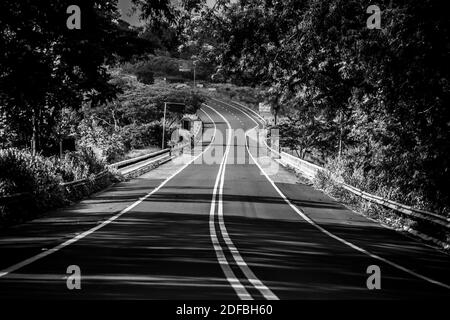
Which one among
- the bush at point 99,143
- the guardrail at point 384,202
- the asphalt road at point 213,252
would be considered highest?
the bush at point 99,143

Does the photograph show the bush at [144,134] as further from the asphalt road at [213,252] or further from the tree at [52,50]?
the tree at [52,50]

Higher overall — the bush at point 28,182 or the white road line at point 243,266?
the bush at point 28,182

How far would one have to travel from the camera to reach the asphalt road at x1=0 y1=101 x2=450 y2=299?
312 inches

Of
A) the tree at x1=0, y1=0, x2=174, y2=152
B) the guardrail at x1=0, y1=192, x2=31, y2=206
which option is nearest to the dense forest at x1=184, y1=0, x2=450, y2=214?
the tree at x1=0, y1=0, x2=174, y2=152

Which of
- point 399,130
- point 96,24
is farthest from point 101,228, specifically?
point 399,130

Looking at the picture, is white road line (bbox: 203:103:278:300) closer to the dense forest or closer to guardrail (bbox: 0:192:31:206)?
the dense forest

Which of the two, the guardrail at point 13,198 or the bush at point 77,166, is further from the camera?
the bush at point 77,166

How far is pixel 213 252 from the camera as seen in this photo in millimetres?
11398

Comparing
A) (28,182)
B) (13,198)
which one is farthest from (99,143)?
(13,198)

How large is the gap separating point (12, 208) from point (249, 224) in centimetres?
707

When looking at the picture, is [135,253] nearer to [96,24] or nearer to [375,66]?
[96,24]

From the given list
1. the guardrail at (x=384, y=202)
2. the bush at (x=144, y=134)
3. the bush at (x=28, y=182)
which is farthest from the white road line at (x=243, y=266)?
the bush at (x=144, y=134)

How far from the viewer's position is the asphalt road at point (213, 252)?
7925mm
